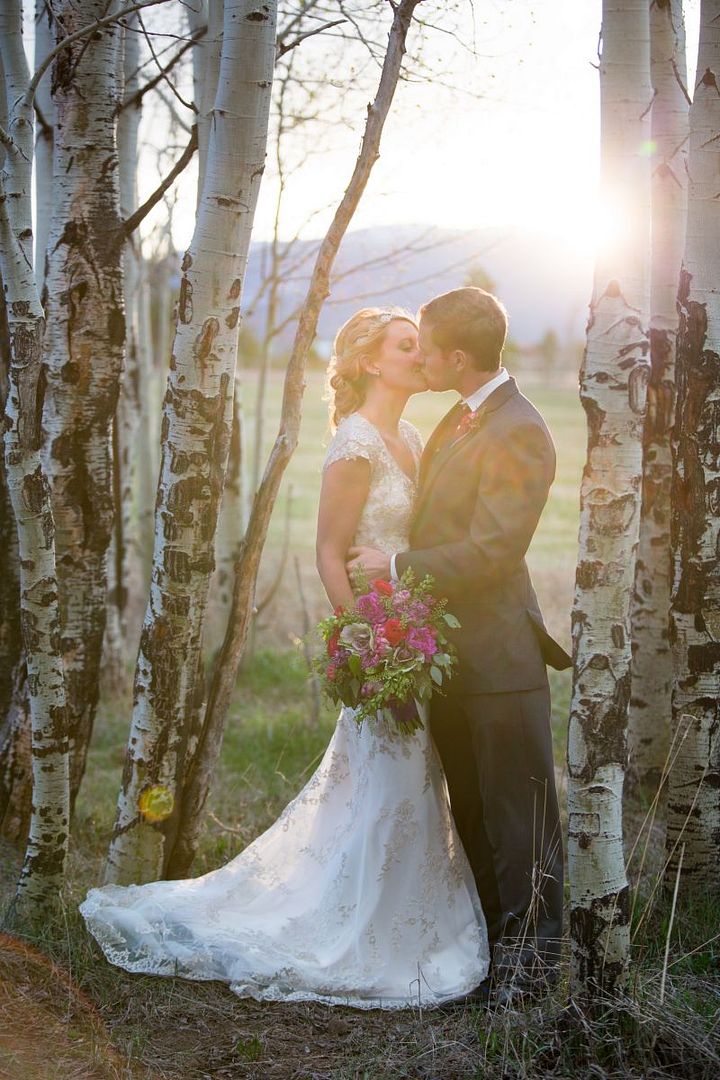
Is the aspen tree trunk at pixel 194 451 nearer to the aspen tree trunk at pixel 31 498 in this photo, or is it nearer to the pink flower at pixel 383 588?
the aspen tree trunk at pixel 31 498

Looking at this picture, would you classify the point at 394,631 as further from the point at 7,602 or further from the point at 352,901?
the point at 7,602

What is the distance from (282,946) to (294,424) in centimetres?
214

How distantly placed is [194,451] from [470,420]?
112 centimetres

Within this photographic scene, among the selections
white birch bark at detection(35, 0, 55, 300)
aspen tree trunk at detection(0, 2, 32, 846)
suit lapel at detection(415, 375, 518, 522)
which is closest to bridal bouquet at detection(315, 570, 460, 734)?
suit lapel at detection(415, 375, 518, 522)

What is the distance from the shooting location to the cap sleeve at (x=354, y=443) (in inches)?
155

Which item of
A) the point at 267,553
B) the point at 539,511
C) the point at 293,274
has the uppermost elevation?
the point at 293,274

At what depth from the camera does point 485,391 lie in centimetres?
376

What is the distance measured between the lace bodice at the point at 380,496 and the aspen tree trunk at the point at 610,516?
113 centimetres

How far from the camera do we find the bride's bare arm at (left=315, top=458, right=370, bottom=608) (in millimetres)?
3926

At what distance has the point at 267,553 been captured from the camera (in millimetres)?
17422

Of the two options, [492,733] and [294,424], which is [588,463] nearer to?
[492,733]

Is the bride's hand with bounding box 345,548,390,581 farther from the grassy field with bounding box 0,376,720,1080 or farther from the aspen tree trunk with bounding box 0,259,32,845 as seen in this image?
the aspen tree trunk with bounding box 0,259,32,845

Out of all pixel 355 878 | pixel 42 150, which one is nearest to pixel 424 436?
pixel 42 150

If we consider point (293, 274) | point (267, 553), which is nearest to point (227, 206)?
point (293, 274)
